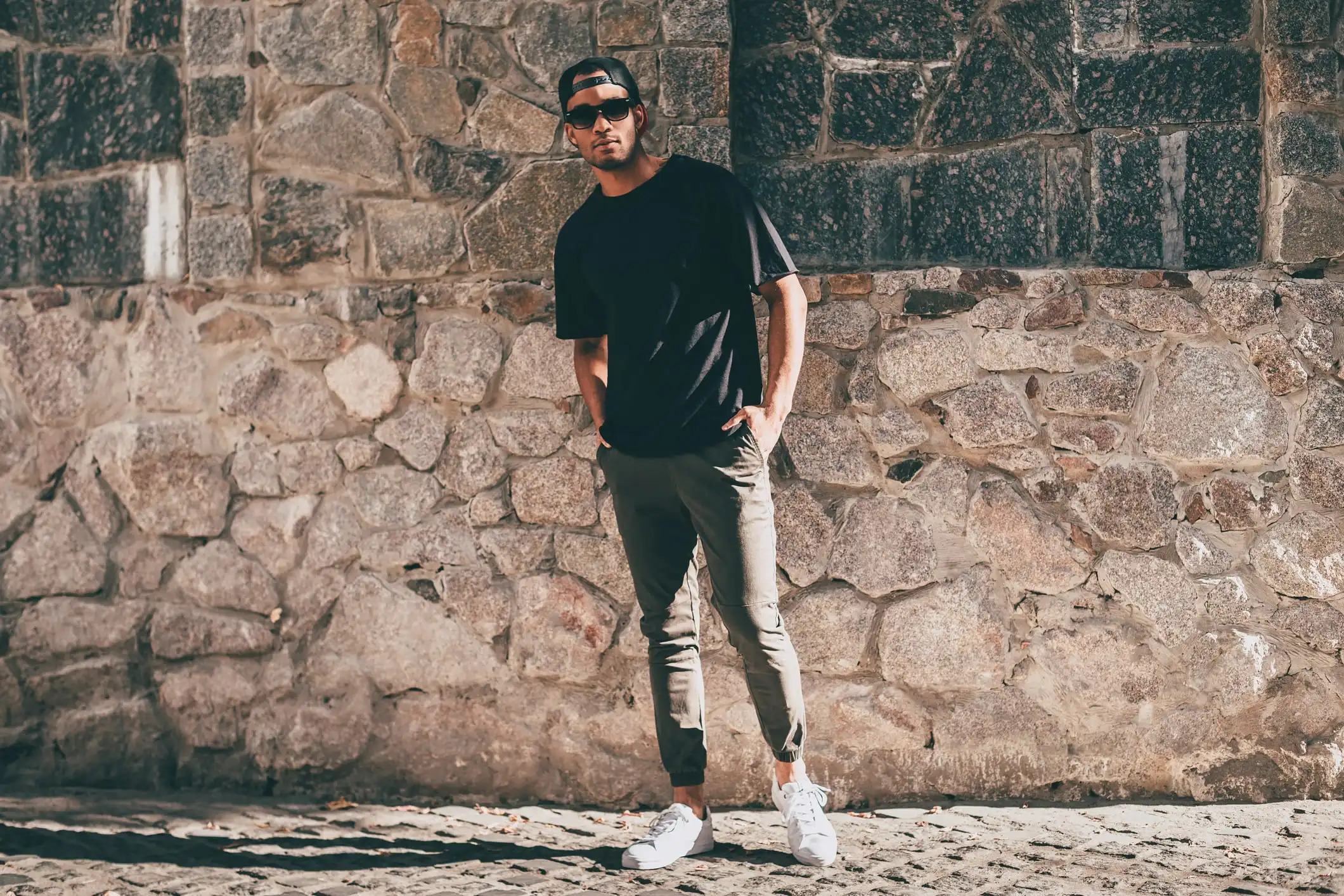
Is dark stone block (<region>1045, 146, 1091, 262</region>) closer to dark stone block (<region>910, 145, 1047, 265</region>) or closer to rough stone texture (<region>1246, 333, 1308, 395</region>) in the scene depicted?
dark stone block (<region>910, 145, 1047, 265</region>)

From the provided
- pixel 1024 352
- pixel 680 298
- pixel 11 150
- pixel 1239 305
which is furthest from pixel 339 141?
pixel 1239 305

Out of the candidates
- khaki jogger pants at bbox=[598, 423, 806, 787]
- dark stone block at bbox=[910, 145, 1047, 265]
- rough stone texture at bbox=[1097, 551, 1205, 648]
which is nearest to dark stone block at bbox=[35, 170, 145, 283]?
khaki jogger pants at bbox=[598, 423, 806, 787]

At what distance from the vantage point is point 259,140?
11.7ft

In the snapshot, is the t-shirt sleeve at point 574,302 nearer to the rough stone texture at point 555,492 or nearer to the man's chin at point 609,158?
the man's chin at point 609,158

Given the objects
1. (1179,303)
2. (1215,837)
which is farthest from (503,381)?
(1215,837)

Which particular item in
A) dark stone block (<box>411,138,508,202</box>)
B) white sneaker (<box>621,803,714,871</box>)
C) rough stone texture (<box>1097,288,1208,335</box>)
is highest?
dark stone block (<box>411,138,508,202</box>)

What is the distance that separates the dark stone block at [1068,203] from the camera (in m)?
3.67

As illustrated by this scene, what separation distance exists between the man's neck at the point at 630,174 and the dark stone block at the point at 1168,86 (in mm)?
1398

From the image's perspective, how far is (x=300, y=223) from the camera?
3564 mm

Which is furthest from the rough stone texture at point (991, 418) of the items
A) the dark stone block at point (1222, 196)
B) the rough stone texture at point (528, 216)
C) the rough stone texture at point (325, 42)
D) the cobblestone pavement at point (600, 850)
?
the rough stone texture at point (325, 42)

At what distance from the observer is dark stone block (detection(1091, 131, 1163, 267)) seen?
3635 mm

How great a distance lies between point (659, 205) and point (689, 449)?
0.58 meters

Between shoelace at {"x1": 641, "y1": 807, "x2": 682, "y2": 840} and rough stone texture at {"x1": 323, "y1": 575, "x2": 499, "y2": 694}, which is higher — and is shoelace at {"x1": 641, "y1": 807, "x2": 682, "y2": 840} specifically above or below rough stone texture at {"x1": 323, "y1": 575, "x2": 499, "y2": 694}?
below

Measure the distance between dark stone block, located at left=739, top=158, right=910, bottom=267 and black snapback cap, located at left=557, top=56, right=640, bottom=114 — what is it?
2.55 feet
